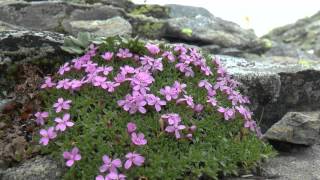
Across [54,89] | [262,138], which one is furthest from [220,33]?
[54,89]

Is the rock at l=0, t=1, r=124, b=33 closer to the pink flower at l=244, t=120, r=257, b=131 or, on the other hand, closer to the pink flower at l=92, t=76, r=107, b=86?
the pink flower at l=92, t=76, r=107, b=86

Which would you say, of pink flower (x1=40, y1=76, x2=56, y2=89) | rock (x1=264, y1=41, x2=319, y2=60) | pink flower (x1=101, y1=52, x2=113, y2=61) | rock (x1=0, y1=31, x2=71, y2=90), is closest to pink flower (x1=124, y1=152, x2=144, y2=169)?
pink flower (x1=40, y1=76, x2=56, y2=89)

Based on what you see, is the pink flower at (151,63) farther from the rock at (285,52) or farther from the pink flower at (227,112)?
the rock at (285,52)

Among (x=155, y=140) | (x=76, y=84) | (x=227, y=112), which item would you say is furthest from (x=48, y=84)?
(x=227, y=112)

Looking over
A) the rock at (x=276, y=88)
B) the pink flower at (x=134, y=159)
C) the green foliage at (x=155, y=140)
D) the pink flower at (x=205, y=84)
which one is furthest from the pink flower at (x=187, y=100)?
the rock at (x=276, y=88)

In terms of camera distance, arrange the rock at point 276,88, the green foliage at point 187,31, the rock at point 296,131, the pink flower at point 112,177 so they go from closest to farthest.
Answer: the pink flower at point 112,177
the rock at point 296,131
the rock at point 276,88
the green foliage at point 187,31

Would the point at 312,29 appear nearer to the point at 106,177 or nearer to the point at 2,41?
the point at 2,41

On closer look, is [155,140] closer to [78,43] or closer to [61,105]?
[61,105]
